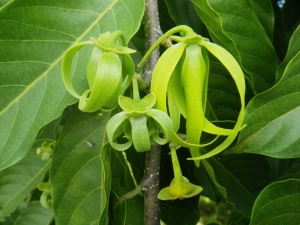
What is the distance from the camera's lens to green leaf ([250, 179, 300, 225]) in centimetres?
68

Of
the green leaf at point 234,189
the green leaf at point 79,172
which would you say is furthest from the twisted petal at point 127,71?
the green leaf at point 234,189

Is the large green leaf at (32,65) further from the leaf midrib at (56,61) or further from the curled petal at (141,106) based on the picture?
the curled petal at (141,106)

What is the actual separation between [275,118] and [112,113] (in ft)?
0.97

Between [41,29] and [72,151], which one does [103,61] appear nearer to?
[41,29]

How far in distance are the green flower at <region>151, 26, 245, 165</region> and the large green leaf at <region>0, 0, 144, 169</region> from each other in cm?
14

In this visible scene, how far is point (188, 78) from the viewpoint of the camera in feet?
1.70

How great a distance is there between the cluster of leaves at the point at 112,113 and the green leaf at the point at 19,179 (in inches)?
14.1

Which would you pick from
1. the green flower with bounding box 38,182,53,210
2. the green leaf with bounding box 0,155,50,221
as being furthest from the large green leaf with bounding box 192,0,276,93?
the green leaf with bounding box 0,155,50,221

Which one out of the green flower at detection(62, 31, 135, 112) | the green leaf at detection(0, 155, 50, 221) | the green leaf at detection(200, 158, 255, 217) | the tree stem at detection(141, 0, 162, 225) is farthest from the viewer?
the green leaf at detection(0, 155, 50, 221)

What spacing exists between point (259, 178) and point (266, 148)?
293 mm

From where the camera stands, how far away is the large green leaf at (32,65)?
25.7 inches

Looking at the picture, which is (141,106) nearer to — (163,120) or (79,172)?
(163,120)

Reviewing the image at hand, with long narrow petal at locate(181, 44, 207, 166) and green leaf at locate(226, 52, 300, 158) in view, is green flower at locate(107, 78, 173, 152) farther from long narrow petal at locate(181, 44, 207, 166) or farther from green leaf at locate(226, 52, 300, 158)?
green leaf at locate(226, 52, 300, 158)

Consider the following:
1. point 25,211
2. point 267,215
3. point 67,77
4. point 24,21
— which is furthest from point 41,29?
point 25,211
